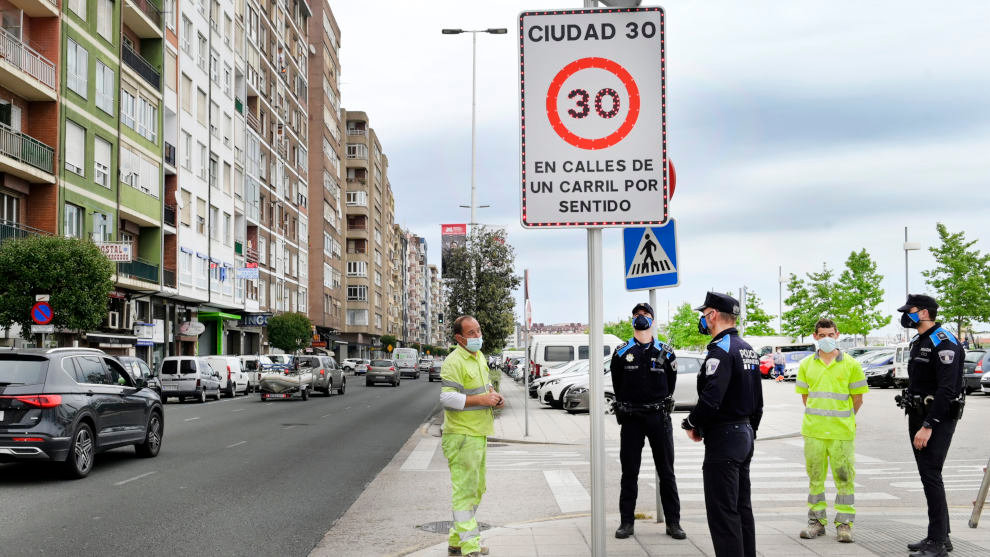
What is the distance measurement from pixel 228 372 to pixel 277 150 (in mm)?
30230

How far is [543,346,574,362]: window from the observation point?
1446 inches

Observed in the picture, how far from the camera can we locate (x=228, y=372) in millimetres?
37438

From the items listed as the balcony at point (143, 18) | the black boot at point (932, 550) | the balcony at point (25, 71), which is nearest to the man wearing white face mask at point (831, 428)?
the black boot at point (932, 550)

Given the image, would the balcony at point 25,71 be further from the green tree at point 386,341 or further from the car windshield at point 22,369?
the green tree at point 386,341

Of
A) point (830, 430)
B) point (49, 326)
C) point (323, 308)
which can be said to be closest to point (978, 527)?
point (830, 430)

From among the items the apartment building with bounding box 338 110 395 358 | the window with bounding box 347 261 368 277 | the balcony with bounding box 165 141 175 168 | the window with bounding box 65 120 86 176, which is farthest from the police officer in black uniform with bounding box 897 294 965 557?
the window with bounding box 347 261 368 277

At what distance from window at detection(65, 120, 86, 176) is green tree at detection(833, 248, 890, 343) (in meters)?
53.7

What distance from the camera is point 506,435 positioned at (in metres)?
18.9

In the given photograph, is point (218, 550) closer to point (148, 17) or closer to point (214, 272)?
point (148, 17)

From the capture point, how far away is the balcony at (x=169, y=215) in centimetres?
4228

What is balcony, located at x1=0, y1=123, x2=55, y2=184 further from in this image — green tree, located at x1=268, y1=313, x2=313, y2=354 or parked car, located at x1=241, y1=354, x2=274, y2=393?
green tree, located at x1=268, y1=313, x2=313, y2=354

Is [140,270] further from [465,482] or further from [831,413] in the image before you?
[831,413]

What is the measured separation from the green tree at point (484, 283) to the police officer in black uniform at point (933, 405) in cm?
2395

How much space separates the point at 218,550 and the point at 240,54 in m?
52.2
